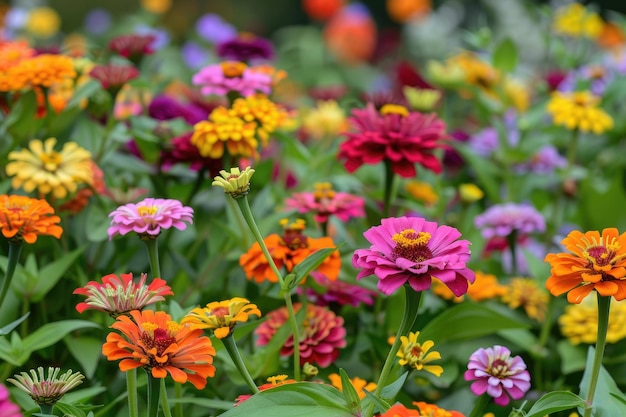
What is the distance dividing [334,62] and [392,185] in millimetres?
2355

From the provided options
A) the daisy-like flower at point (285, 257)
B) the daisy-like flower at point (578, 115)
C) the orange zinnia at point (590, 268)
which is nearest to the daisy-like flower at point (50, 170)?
the daisy-like flower at point (285, 257)

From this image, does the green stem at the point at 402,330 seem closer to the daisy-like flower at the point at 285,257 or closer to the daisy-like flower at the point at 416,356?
the daisy-like flower at the point at 416,356

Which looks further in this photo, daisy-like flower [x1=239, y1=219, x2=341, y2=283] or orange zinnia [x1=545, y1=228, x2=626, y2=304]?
daisy-like flower [x1=239, y1=219, x2=341, y2=283]

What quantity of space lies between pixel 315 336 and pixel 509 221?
0.46 meters

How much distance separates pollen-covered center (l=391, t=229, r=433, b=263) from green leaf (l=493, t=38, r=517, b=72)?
968 mm

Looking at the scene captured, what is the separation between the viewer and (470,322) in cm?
95

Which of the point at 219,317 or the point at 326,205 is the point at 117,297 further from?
the point at 326,205

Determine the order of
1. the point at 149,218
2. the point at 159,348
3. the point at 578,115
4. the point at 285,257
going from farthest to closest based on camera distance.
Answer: the point at 578,115, the point at 285,257, the point at 149,218, the point at 159,348

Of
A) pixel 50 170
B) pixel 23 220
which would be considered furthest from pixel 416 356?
pixel 50 170

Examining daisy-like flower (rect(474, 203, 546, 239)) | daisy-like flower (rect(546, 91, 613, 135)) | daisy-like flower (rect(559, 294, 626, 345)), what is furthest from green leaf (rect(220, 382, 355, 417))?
daisy-like flower (rect(546, 91, 613, 135))

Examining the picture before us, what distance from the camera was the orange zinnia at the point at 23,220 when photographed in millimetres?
761

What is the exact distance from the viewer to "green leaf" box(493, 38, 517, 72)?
61.1 inches

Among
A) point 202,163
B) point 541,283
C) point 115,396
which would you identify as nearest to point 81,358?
point 115,396

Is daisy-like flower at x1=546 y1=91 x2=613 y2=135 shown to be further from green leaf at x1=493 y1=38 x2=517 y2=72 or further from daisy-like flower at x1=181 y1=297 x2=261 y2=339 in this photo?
daisy-like flower at x1=181 y1=297 x2=261 y2=339
